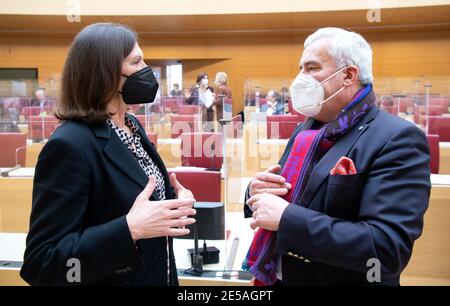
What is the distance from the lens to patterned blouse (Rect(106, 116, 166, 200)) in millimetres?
1335

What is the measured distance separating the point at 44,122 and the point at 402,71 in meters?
11.2

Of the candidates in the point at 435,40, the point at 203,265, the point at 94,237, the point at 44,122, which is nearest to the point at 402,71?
the point at 435,40

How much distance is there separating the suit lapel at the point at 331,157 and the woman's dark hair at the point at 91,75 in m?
0.64

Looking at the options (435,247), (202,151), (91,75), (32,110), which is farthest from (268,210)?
(32,110)

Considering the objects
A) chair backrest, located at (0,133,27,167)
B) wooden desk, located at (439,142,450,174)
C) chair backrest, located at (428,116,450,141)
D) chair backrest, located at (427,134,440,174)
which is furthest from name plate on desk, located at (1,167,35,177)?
chair backrest, located at (428,116,450,141)

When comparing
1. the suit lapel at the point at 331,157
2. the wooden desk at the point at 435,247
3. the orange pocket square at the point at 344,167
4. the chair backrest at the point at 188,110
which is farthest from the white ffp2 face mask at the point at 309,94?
the chair backrest at the point at 188,110

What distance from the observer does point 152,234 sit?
3.65ft

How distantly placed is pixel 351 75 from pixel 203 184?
5.63 feet

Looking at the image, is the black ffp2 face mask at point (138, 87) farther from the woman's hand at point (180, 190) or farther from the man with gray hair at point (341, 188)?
the man with gray hair at point (341, 188)

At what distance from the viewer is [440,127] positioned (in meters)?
5.68

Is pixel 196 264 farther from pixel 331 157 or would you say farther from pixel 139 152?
pixel 331 157

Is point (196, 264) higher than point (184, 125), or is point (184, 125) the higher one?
point (184, 125)

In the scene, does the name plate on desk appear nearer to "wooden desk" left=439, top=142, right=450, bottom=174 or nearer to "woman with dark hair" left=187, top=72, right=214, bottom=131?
"wooden desk" left=439, top=142, right=450, bottom=174
